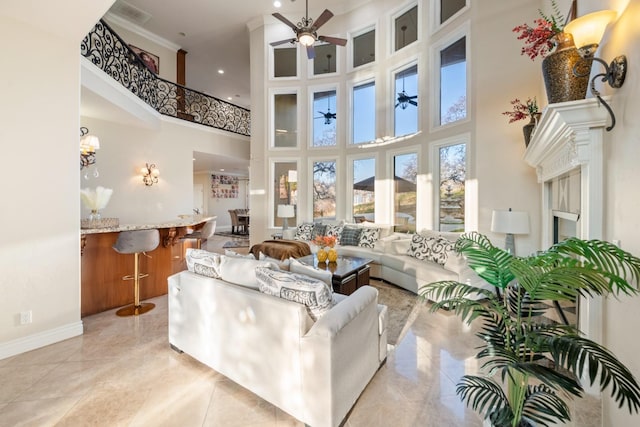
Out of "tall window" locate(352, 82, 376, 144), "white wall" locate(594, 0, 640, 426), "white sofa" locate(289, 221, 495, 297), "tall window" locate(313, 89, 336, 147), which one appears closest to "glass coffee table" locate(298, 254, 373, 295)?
"white sofa" locate(289, 221, 495, 297)

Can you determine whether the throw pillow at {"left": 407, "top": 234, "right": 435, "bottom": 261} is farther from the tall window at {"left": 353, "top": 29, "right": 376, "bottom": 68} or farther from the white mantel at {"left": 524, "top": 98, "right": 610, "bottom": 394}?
the tall window at {"left": 353, "top": 29, "right": 376, "bottom": 68}

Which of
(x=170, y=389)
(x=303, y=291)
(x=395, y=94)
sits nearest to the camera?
(x=303, y=291)

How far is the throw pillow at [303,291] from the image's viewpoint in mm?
1870

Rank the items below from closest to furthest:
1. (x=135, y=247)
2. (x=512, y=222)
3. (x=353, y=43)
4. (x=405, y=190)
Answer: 1. (x=135, y=247)
2. (x=512, y=222)
3. (x=405, y=190)
4. (x=353, y=43)

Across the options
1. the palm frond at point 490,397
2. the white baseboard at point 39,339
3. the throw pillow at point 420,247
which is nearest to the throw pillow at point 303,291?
the palm frond at point 490,397

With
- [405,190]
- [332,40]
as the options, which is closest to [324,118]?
[332,40]

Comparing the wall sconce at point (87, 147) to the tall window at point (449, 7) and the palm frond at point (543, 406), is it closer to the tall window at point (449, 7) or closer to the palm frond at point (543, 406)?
the palm frond at point (543, 406)

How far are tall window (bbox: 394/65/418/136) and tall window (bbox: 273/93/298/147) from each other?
257 cm

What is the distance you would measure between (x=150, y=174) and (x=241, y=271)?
17.5 feet

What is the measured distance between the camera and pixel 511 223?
12.3ft

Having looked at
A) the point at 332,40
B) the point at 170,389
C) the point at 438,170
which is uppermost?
the point at 332,40

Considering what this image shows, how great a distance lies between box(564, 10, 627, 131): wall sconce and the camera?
1.63 metres

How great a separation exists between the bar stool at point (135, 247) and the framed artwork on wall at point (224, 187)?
9385 millimetres

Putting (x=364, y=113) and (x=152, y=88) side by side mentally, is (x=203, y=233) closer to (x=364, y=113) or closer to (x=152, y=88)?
(x=152, y=88)
